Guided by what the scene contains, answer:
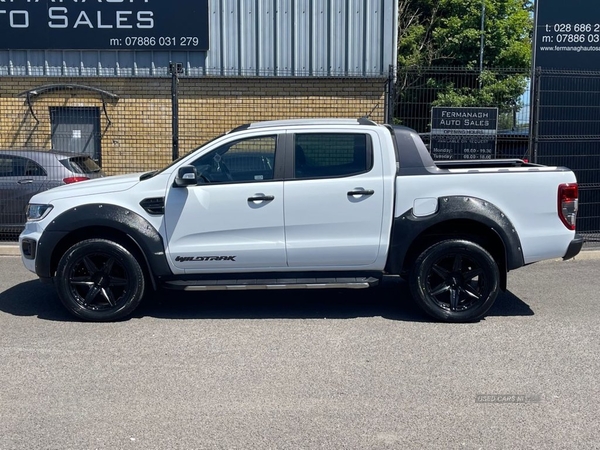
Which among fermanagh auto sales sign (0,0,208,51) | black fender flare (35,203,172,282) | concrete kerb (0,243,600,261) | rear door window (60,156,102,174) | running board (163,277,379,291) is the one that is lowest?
concrete kerb (0,243,600,261)

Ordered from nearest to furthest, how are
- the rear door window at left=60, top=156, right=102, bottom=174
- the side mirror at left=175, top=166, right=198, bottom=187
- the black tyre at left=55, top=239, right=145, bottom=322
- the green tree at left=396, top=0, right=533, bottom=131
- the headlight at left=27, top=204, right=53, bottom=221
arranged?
1. the side mirror at left=175, top=166, right=198, bottom=187
2. the black tyre at left=55, top=239, right=145, bottom=322
3. the headlight at left=27, top=204, right=53, bottom=221
4. the rear door window at left=60, top=156, right=102, bottom=174
5. the green tree at left=396, top=0, right=533, bottom=131

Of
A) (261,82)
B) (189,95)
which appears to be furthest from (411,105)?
(189,95)

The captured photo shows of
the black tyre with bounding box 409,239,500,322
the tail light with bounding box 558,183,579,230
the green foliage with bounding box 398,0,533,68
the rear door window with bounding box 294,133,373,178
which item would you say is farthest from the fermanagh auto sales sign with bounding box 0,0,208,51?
the green foliage with bounding box 398,0,533,68

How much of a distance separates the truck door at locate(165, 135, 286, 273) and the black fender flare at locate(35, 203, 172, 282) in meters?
0.13

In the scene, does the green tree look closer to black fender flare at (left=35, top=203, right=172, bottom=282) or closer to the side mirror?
the side mirror

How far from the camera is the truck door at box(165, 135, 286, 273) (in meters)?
6.97

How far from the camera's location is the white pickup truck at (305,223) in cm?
696

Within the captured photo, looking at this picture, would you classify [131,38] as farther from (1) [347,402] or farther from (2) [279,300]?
(1) [347,402]

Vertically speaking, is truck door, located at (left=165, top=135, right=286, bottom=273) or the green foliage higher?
the green foliage

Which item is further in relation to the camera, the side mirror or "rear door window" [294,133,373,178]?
"rear door window" [294,133,373,178]

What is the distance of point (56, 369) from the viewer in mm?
5797

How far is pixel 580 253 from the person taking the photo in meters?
10.6

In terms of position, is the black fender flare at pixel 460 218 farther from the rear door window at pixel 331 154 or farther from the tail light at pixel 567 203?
the rear door window at pixel 331 154

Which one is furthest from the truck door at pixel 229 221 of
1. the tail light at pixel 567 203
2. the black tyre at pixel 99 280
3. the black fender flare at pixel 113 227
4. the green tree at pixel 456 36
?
the green tree at pixel 456 36
